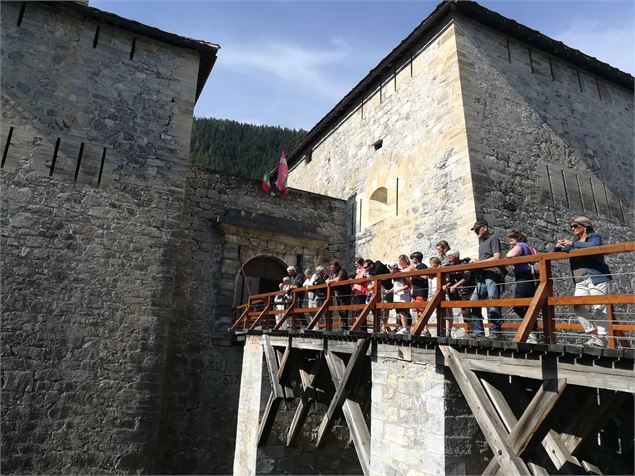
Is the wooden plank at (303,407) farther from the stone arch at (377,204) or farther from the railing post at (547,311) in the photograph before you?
the stone arch at (377,204)

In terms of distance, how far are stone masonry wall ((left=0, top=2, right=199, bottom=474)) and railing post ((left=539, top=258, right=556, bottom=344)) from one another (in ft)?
22.4

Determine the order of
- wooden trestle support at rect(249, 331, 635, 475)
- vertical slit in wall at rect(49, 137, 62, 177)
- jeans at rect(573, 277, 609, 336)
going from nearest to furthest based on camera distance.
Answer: wooden trestle support at rect(249, 331, 635, 475)
jeans at rect(573, 277, 609, 336)
vertical slit in wall at rect(49, 137, 62, 177)

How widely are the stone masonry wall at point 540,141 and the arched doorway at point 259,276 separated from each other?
5.14m

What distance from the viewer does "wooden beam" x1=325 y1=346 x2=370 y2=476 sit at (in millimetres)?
5000

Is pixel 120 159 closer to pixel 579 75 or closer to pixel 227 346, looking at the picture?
pixel 227 346

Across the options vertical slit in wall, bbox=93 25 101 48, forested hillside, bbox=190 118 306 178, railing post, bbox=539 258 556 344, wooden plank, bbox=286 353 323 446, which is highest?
forested hillside, bbox=190 118 306 178

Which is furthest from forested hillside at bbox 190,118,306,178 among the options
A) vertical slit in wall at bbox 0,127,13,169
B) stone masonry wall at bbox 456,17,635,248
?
stone masonry wall at bbox 456,17,635,248

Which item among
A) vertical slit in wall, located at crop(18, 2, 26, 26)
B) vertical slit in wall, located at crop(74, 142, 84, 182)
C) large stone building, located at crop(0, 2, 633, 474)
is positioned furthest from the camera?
vertical slit in wall, located at crop(18, 2, 26, 26)

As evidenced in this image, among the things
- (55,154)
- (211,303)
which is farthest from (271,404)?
(55,154)

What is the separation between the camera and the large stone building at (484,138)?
788 cm

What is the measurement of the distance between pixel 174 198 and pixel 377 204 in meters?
4.86

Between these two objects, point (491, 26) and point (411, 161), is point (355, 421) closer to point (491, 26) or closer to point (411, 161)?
point (411, 161)

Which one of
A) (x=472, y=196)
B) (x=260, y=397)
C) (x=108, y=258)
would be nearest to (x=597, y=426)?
(x=472, y=196)

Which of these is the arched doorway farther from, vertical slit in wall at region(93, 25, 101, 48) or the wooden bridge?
vertical slit in wall at region(93, 25, 101, 48)
